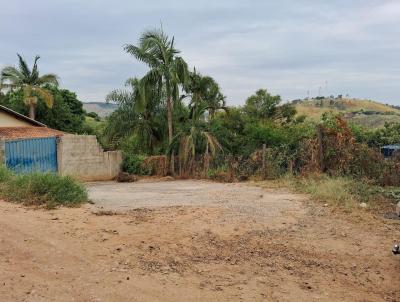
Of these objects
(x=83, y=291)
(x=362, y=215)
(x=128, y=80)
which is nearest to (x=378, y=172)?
(x=362, y=215)

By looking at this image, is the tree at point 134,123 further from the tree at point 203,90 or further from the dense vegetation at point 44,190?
the dense vegetation at point 44,190

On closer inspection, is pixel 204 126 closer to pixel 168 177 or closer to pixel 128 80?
pixel 168 177

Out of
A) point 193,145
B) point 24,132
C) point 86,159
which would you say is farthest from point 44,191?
point 24,132

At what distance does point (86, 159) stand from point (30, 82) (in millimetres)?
12296

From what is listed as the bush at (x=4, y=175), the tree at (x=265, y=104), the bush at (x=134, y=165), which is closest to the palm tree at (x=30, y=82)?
the bush at (x=134, y=165)

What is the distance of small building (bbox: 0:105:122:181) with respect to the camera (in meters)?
16.8

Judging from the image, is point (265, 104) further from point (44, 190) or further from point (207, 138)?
point (44, 190)

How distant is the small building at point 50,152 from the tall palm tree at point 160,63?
10.7 ft

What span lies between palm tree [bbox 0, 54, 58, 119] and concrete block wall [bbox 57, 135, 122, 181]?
344 inches

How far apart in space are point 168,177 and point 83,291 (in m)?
15.3

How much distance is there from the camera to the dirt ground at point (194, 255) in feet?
15.9

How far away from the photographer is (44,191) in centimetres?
866

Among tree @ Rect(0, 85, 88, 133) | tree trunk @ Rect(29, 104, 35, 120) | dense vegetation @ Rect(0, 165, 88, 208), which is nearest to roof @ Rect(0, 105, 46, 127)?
tree trunk @ Rect(29, 104, 35, 120)

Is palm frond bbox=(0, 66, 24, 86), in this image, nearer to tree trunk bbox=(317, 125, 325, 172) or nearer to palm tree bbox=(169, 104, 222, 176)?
palm tree bbox=(169, 104, 222, 176)
